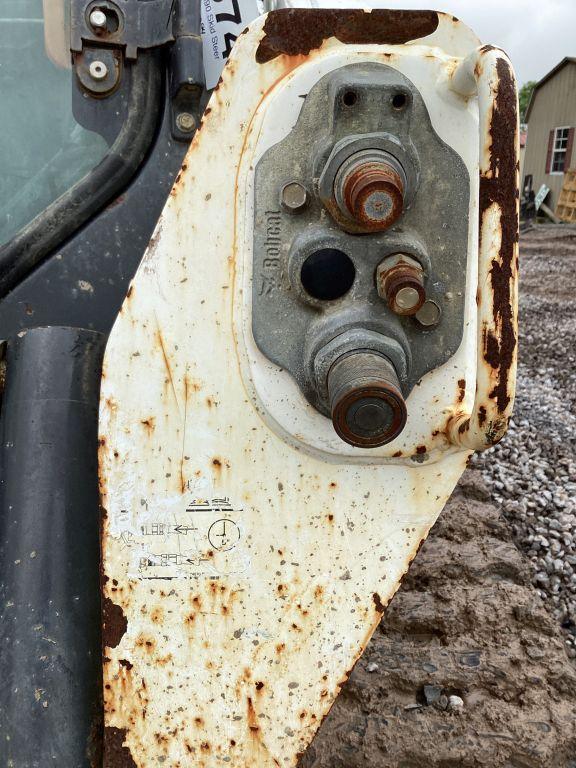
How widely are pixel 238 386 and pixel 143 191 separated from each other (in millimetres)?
568

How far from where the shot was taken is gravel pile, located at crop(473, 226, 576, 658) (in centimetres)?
285

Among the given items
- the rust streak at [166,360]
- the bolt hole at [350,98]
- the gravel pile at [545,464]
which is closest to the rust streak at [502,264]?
the bolt hole at [350,98]

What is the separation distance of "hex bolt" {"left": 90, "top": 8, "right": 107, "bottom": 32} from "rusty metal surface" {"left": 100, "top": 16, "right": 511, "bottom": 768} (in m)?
0.44

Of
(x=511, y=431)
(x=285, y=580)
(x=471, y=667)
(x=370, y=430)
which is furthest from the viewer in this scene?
(x=511, y=431)

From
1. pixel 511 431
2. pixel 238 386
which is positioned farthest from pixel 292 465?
pixel 511 431

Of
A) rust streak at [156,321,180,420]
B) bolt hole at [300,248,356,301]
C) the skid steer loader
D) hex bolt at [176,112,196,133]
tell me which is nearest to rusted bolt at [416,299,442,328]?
the skid steer loader

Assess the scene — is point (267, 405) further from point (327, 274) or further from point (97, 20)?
point (97, 20)

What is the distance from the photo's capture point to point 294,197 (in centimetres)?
113

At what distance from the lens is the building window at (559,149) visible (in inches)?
742

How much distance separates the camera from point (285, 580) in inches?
49.8

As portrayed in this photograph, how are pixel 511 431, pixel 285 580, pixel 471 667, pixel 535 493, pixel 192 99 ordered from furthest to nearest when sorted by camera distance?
pixel 511 431
pixel 535 493
pixel 471 667
pixel 192 99
pixel 285 580

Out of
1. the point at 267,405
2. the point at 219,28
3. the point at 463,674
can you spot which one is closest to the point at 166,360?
the point at 267,405

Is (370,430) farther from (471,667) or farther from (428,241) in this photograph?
(471,667)

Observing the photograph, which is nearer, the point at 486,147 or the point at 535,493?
the point at 486,147
